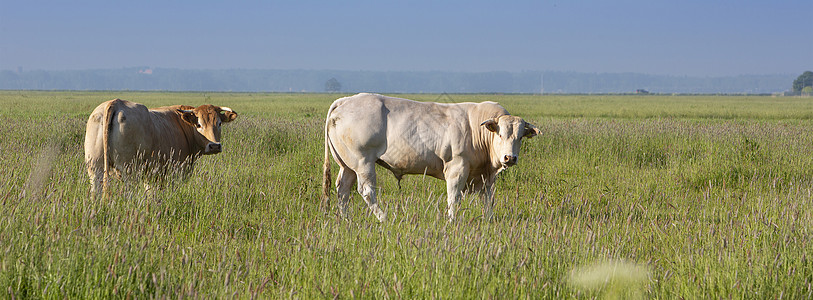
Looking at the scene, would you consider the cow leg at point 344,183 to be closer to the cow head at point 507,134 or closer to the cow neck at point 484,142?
the cow neck at point 484,142

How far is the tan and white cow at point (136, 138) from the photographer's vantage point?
7.37m

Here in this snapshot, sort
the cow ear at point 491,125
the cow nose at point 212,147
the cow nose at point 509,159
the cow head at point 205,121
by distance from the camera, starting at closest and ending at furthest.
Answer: the cow nose at point 509,159 < the cow ear at point 491,125 < the cow nose at point 212,147 < the cow head at point 205,121

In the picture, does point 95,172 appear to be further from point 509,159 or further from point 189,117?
point 509,159

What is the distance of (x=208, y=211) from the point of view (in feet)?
21.8

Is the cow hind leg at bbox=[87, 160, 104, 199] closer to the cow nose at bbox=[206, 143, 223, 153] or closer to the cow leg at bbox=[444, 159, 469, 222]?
the cow nose at bbox=[206, 143, 223, 153]

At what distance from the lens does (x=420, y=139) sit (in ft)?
24.3

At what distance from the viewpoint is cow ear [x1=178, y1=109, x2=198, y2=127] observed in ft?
28.9

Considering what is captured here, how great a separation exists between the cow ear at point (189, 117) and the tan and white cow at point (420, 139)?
2207 mm

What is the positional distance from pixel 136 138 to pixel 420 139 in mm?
3223

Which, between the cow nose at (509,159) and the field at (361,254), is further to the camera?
the cow nose at (509,159)

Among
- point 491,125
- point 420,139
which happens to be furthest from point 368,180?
point 491,125

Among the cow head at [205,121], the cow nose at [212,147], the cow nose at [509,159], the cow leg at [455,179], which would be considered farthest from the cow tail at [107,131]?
the cow nose at [509,159]

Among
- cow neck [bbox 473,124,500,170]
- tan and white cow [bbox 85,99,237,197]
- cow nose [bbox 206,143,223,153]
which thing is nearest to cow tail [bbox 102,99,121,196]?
tan and white cow [bbox 85,99,237,197]

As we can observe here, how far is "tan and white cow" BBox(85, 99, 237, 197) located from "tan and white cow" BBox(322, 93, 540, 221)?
6.19 ft
